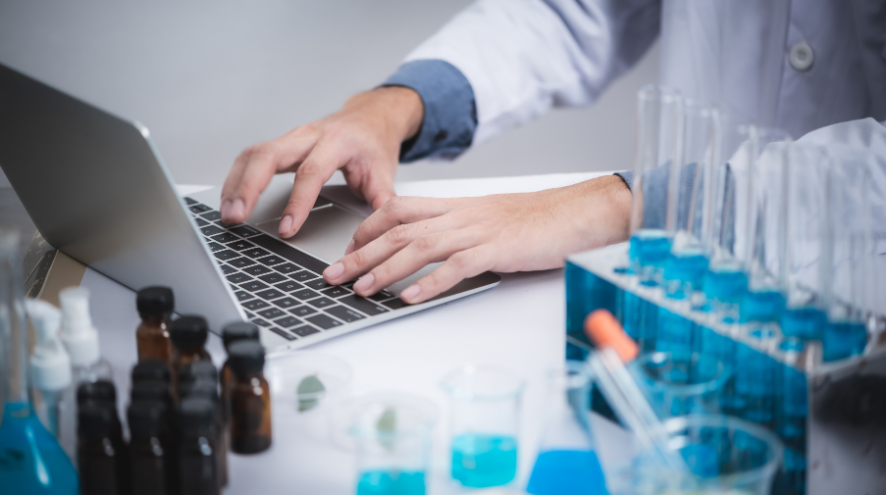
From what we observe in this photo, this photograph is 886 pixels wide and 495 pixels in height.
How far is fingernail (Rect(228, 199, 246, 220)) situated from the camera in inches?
45.8

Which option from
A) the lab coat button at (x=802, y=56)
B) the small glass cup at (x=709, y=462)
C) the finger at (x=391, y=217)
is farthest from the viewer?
the lab coat button at (x=802, y=56)

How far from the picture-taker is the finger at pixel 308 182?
3.76 ft

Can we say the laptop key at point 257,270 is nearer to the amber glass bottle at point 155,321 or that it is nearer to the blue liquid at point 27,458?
the amber glass bottle at point 155,321

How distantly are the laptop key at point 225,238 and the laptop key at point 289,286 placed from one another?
0.62 feet

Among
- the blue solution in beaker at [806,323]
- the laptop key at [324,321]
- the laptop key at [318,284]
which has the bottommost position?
the laptop key at [324,321]

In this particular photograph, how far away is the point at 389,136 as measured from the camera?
4.64ft

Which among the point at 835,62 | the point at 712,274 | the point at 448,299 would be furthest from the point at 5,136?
the point at 835,62

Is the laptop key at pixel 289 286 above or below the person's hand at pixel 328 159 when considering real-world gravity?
below

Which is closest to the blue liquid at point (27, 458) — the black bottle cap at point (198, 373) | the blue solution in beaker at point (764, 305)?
the black bottle cap at point (198, 373)

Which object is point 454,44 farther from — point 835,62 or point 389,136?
point 835,62

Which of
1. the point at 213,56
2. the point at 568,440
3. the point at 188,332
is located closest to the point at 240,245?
the point at 188,332

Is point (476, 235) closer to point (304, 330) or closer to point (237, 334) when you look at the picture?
point (304, 330)

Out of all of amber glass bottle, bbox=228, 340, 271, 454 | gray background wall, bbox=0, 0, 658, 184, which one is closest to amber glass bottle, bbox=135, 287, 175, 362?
amber glass bottle, bbox=228, 340, 271, 454

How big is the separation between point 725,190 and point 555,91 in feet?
3.41
